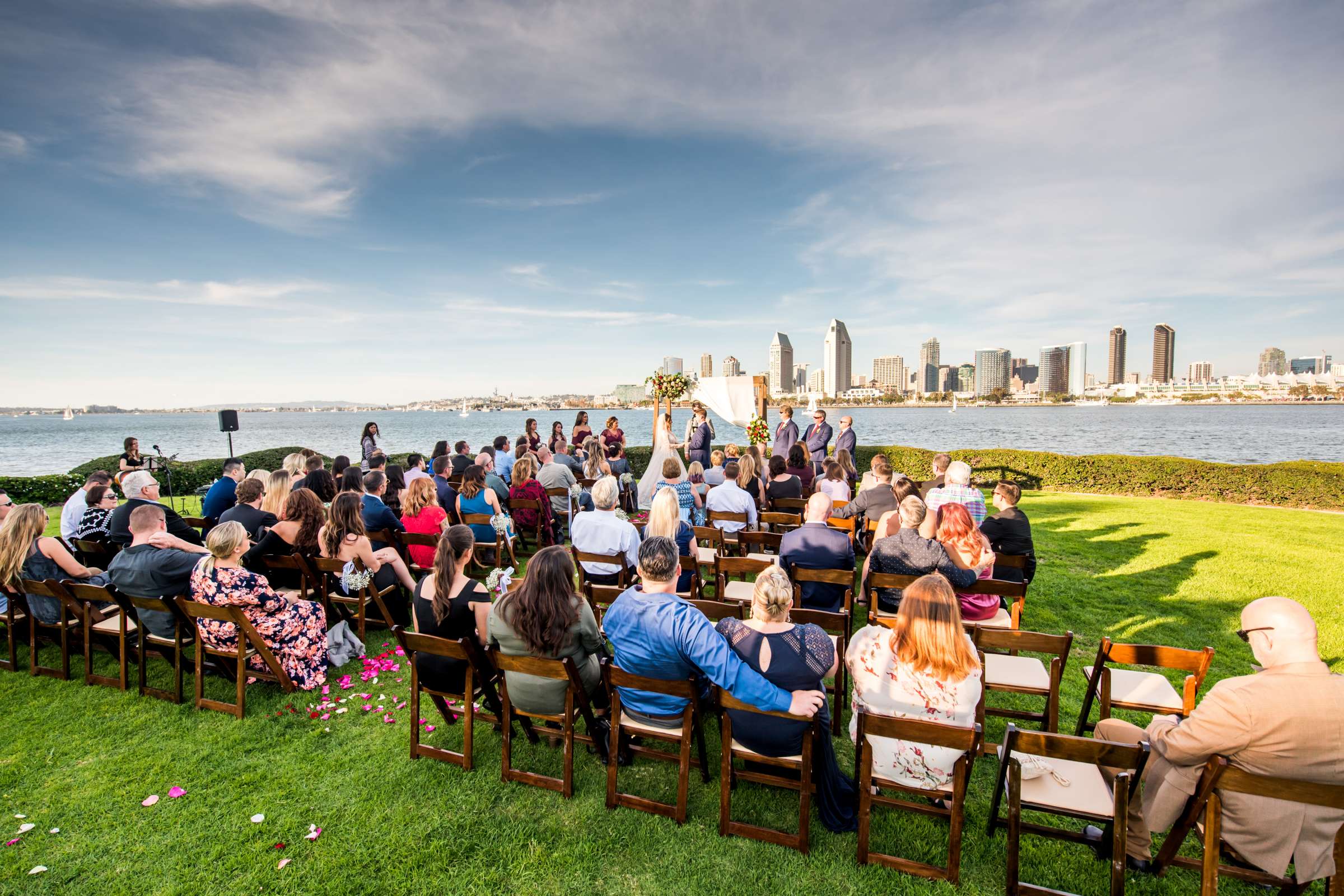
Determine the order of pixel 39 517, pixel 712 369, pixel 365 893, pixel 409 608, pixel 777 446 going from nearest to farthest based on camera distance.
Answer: pixel 365 893 < pixel 39 517 < pixel 409 608 < pixel 777 446 < pixel 712 369

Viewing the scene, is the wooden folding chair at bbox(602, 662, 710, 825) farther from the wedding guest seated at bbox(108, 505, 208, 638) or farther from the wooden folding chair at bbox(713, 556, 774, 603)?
the wedding guest seated at bbox(108, 505, 208, 638)

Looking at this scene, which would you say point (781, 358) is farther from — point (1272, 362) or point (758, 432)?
point (1272, 362)

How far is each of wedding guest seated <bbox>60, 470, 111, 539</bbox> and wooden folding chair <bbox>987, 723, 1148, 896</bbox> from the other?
7.59m

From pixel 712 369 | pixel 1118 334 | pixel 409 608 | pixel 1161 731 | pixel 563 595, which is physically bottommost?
pixel 409 608

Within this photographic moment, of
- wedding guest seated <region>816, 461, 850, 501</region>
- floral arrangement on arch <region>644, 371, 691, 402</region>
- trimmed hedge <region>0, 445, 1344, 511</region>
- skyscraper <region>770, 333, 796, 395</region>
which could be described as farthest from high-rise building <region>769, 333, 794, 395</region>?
wedding guest seated <region>816, 461, 850, 501</region>

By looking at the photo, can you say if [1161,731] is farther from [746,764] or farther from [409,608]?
[409,608]

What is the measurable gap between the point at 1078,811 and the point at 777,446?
8310 millimetres

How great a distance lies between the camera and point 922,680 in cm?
255

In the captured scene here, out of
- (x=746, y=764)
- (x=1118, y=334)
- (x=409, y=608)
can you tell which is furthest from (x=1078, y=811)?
(x=1118, y=334)

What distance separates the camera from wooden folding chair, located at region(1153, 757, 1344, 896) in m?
1.93

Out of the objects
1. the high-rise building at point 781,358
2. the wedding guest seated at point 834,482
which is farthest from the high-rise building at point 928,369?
the wedding guest seated at point 834,482

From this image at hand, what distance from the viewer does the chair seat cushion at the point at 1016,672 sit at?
3.29 meters

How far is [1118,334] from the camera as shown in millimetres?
153875

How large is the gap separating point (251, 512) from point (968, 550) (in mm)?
6251
